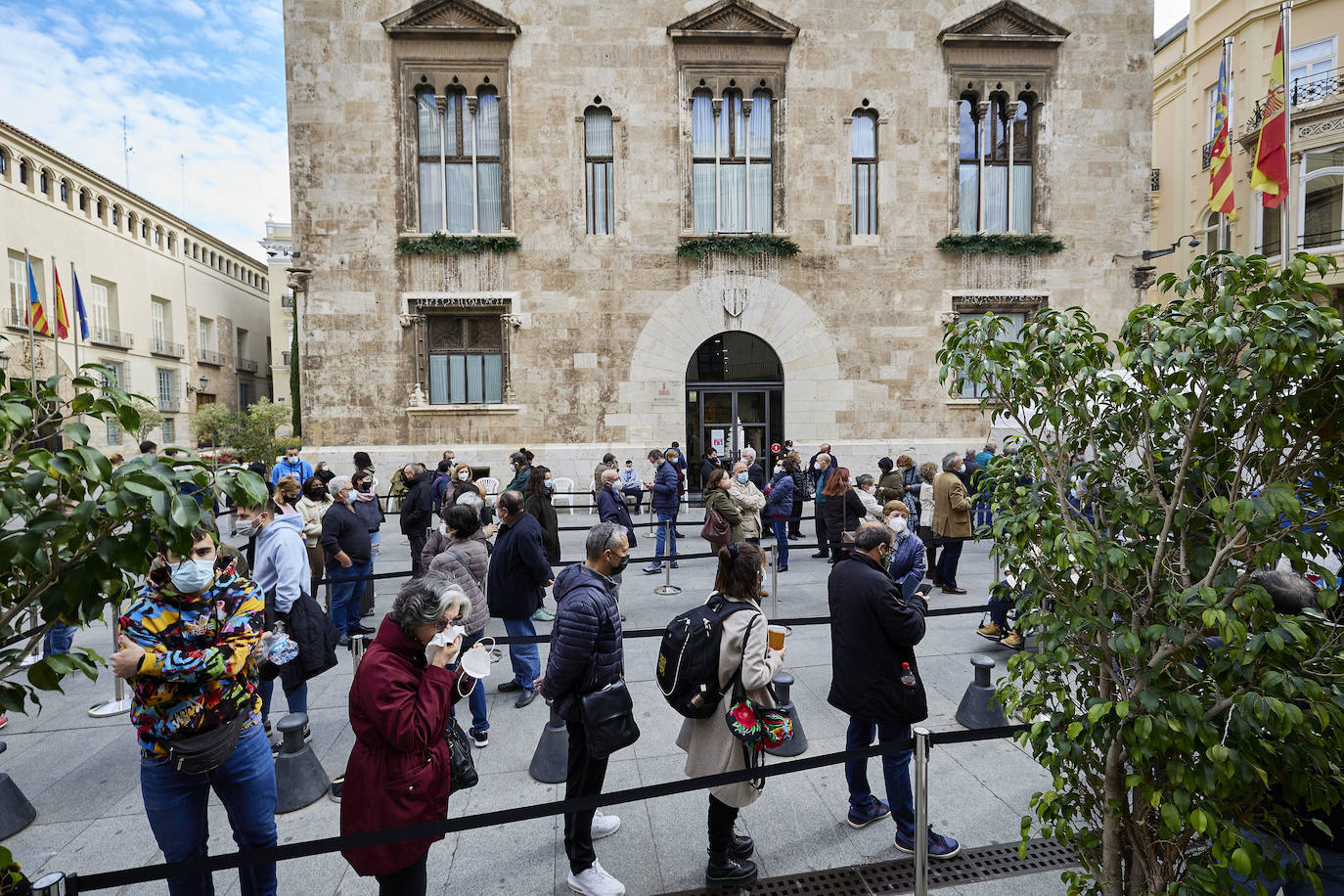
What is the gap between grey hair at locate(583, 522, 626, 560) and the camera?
4273 mm

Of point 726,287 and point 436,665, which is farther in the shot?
point 726,287

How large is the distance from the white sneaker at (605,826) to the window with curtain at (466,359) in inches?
554

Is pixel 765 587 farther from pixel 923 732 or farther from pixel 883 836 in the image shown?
pixel 923 732

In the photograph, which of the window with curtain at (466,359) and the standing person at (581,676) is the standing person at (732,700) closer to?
the standing person at (581,676)

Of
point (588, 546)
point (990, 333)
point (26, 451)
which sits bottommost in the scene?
point (588, 546)

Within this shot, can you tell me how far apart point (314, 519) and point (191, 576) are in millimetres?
5819

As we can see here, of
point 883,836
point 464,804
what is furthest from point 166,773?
point 883,836

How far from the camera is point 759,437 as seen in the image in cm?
1872

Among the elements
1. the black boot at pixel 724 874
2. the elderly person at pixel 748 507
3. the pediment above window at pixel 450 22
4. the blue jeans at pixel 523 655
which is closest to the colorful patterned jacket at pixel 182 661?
the black boot at pixel 724 874

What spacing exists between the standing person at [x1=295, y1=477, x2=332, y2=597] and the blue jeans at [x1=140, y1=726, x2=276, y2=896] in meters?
4.56

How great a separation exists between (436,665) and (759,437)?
52.8 feet

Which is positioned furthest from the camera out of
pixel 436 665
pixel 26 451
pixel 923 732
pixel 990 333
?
pixel 923 732

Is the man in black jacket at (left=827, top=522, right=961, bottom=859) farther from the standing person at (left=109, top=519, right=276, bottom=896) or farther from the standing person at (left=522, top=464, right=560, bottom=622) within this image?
the standing person at (left=522, top=464, right=560, bottom=622)

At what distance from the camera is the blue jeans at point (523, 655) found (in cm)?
632
